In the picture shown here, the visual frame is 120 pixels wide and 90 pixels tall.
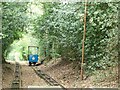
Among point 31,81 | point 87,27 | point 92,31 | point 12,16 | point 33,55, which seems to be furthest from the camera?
point 33,55

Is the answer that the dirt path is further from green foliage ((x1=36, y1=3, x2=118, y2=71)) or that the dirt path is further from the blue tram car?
the blue tram car

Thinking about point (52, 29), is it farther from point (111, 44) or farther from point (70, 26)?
point (111, 44)

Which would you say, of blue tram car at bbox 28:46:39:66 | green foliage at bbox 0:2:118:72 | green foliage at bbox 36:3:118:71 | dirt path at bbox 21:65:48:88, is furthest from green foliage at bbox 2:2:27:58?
blue tram car at bbox 28:46:39:66

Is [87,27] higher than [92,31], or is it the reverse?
[87,27]

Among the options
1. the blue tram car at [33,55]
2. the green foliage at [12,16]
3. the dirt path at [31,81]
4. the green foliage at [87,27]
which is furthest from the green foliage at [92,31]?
the blue tram car at [33,55]

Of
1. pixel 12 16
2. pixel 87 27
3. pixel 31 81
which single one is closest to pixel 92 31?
pixel 87 27

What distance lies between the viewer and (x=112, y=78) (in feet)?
36.4

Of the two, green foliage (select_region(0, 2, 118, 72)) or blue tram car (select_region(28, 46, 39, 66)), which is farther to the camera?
blue tram car (select_region(28, 46, 39, 66))

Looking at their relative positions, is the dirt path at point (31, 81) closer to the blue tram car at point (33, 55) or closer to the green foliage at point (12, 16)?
the green foliage at point (12, 16)

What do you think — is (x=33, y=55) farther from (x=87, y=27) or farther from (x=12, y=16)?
(x=87, y=27)

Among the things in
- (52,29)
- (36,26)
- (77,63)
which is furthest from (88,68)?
(36,26)

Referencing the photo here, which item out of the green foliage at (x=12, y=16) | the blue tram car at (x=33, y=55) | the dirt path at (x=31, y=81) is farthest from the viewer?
the blue tram car at (x=33, y=55)

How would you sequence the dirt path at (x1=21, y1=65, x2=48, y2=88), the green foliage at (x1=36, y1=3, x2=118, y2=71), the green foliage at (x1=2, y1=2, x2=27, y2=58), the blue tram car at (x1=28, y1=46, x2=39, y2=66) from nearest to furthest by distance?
the green foliage at (x1=36, y1=3, x2=118, y2=71) → the dirt path at (x1=21, y1=65, x2=48, y2=88) → the green foliage at (x1=2, y1=2, x2=27, y2=58) → the blue tram car at (x1=28, y1=46, x2=39, y2=66)

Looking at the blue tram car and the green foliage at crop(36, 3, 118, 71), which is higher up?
the green foliage at crop(36, 3, 118, 71)
